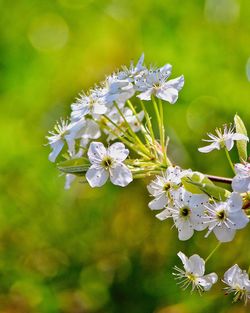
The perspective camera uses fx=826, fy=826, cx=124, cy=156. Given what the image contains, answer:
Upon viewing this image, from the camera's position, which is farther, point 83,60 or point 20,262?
point 83,60

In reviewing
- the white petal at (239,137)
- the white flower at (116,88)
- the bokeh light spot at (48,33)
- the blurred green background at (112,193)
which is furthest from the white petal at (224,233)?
the bokeh light spot at (48,33)

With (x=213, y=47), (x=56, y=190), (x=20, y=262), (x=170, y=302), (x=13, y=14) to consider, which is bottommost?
(x=170, y=302)

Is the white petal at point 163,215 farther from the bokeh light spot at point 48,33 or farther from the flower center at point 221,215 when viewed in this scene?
the bokeh light spot at point 48,33

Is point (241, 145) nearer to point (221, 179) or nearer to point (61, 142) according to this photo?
point (221, 179)

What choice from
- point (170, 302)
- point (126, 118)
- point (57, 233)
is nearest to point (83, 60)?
point (57, 233)

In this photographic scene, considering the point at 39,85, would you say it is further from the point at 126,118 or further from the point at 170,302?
the point at 126,118

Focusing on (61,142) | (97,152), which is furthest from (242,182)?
(61,142)
